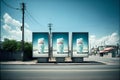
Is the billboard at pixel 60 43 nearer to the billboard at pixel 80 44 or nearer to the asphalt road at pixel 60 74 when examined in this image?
the billboard at pixel 80 44

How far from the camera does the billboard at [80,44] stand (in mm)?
34562

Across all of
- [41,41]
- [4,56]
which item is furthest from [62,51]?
[4,56]

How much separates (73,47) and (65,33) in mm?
2640

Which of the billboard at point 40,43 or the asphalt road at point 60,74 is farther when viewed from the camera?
the billboard at point 40,43

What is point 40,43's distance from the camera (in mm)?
34469

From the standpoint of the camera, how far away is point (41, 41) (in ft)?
113

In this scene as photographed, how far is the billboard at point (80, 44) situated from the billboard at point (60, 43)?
1.15m

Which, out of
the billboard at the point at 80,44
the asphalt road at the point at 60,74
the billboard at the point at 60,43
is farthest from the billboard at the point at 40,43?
the asphalt road at the point at 60,74

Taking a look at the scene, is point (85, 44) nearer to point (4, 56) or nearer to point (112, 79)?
point (4, 56)

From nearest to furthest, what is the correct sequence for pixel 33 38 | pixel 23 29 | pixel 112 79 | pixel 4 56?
pixel 112 79, pixel 33 38, pixel 23 29, pixel 4 56

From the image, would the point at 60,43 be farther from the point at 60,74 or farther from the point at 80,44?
the point at 60,74

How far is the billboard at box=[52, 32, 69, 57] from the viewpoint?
34541 mm

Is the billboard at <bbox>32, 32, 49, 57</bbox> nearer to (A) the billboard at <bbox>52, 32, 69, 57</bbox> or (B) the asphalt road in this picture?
(A) the billboard at <bbox>52, 32, 69, 57</bbox>

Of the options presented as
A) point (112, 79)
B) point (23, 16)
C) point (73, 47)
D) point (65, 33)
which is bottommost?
point (112, 79)
